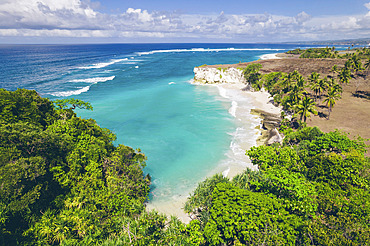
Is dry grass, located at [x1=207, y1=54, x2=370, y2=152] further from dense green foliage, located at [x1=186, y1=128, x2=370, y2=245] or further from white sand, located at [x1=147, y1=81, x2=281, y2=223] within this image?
dense green foliage, located at [x1=186, y1=128, x2=370, y2=245]

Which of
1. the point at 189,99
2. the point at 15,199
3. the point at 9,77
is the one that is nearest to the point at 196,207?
the point at 15,199

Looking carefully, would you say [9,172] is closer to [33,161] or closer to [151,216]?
[33,161]

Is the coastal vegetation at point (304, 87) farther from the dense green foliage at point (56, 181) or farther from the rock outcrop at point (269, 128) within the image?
the dense green foliage at point (56, 181)

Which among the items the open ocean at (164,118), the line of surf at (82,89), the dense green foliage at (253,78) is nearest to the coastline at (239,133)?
the open ocean at (164,118)

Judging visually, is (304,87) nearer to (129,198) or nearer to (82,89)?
(129,198)

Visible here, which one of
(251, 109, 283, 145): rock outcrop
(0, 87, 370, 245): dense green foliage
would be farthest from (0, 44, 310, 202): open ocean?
(0, 87, 370, 245): dense green foliage

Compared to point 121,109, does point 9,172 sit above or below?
above
